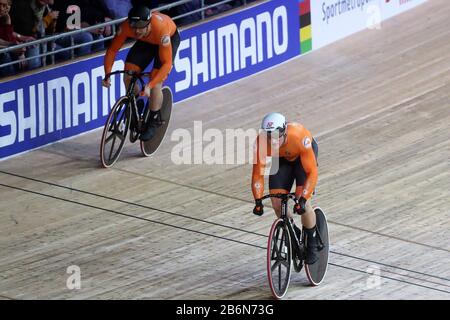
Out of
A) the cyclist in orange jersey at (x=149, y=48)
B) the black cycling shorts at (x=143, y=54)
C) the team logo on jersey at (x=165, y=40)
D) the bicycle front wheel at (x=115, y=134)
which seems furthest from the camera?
the black cycling shorts at (x=143, y=54)

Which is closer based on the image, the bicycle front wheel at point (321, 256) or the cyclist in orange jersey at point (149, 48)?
the bicycle front wheel at point (321, 256)

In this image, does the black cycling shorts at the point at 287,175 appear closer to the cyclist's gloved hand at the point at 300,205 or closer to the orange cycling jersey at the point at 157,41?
the cyclist's gloved hand at the point at 300,205

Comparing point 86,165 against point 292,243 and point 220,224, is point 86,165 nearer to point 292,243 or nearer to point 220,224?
point 220,224

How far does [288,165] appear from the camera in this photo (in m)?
9.77

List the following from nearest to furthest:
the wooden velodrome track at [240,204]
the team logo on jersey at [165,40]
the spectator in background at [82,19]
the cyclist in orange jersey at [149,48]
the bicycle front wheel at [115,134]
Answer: the wooden velodrome track at [240,204], the cyclist in orange jersey at [149,48], the team logo on jersey at [165,40], the bicycle front wheel at [115,134], the spectator in background at [82,19]

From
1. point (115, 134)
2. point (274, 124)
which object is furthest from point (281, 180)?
point (115, 134)

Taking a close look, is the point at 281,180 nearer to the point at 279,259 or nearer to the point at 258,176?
the point at 258,176

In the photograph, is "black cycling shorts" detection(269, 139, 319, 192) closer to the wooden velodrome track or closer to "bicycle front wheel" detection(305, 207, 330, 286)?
"bicycle front wheel" detection(305, 207, 330, 286)

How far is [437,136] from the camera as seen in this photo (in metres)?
13.6

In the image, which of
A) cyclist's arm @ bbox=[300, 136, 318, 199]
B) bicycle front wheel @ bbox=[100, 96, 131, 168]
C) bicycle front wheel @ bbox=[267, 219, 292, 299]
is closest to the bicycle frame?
bicycle front wheel @ bbox=[267, 219, 292, 299]

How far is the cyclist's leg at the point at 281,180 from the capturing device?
9.66m

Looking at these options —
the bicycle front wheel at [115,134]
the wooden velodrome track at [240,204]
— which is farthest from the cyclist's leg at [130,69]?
the wooden velodrome track at [240,204]

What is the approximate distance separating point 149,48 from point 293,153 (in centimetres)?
340

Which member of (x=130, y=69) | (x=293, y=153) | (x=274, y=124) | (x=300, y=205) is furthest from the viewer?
(x=130, y=69)
